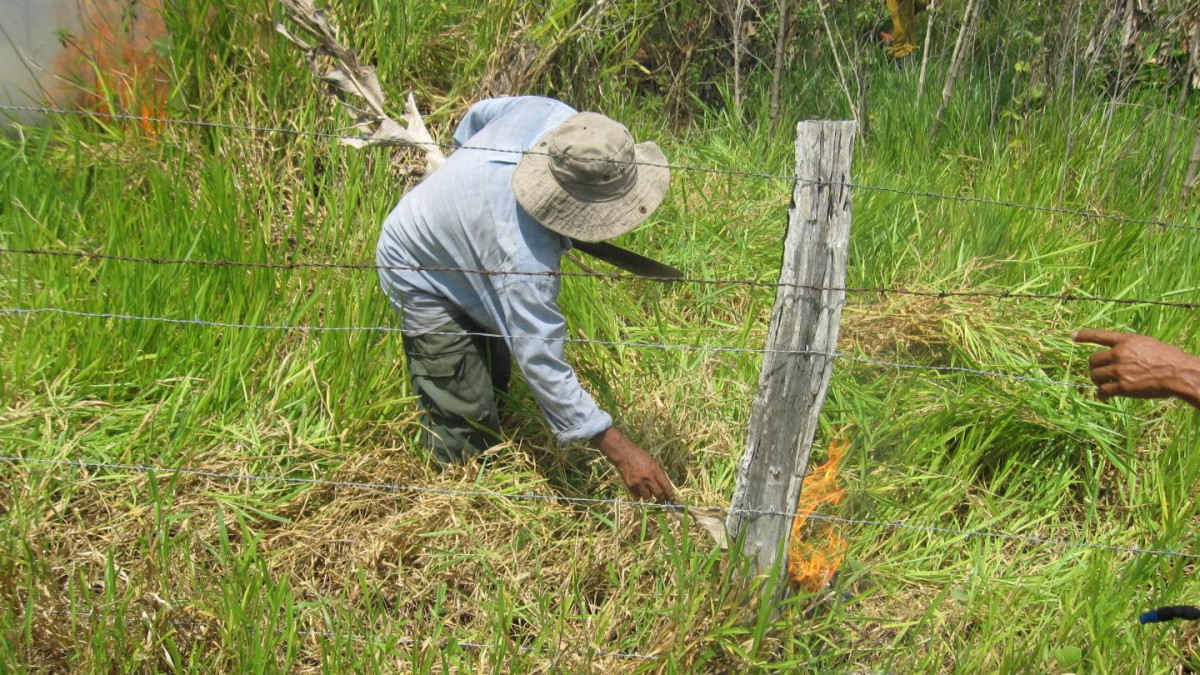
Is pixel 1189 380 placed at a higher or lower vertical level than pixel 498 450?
higher

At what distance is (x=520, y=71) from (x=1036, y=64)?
2.52 m

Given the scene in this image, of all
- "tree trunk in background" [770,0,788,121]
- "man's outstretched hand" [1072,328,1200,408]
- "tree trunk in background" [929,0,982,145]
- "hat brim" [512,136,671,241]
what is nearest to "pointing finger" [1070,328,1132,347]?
"man's outstretched hand" [1072,328,1200,408]

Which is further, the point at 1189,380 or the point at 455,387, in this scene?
the point at 455,387

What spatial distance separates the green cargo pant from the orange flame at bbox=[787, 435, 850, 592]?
96 centimetres

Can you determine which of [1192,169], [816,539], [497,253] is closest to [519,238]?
[497,253]

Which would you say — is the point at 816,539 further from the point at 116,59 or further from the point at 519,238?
the point at 116,59

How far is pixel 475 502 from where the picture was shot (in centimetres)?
308

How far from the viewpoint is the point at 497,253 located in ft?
8.46

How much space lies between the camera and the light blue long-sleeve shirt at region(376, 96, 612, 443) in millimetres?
2539

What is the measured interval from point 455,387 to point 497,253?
62 cm

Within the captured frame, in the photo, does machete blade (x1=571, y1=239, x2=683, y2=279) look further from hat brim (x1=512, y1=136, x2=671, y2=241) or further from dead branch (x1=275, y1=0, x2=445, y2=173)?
dead branch (x1=275, y1=0, x2=445, y2=173)

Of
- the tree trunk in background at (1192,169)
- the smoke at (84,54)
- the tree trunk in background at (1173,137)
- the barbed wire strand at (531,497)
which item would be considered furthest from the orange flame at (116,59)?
the tree trunk in background at (1192,169)

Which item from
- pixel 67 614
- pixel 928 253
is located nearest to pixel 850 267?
pixel 928 253

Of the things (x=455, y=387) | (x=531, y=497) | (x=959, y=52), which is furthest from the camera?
(x=959, y=52)
